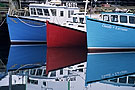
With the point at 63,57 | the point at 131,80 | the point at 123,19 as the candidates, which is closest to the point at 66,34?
the point at 63,57

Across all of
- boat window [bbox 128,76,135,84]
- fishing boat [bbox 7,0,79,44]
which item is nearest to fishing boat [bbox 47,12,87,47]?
fishing boat [bbox 7,0,79,44]

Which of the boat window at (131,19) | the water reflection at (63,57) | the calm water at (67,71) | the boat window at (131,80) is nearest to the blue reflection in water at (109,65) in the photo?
the calm water at (67,71)

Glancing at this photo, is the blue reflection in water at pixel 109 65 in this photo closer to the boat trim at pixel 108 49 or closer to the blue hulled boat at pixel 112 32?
the boat trim at pixel 108 49

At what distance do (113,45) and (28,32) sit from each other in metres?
Result: 8.85

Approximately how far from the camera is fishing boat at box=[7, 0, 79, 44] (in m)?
29.0

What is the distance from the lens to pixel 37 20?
1135 inches

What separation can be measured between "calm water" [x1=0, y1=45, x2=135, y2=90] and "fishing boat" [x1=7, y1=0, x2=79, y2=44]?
3845 millimetres

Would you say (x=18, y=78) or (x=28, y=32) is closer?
(x=18, y=78)

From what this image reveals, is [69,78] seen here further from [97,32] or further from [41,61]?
[97,32]

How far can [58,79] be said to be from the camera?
1703 centimetres

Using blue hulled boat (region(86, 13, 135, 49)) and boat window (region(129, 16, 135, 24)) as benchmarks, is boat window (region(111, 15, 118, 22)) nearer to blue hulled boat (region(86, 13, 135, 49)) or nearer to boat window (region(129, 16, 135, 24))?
blue hulled boat (region(86, 13, 135, 49))

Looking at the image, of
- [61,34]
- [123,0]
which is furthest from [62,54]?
[123,0]

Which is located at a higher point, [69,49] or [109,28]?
[109,28]

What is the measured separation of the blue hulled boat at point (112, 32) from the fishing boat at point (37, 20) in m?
4.96
